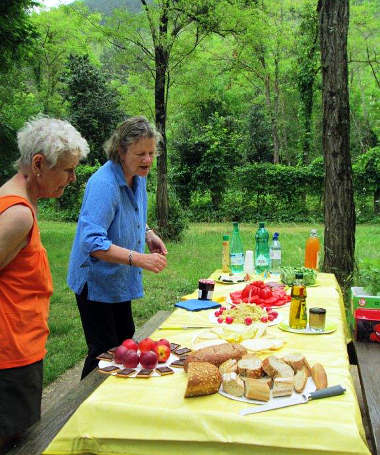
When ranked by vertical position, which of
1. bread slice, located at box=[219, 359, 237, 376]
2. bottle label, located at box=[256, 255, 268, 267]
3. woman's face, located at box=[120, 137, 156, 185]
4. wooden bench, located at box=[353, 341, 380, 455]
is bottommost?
wooden bench, located at box=[353, 341, 380, 455]

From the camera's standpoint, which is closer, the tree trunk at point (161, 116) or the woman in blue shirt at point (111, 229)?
the woman in blue shirt at point (111, 229)

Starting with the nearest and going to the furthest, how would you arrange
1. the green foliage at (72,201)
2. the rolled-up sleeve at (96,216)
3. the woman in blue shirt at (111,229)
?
the rolled-up sleeve at (96,216) < the woman in blue shirt at (111,229) < the green foliage at (72,201)

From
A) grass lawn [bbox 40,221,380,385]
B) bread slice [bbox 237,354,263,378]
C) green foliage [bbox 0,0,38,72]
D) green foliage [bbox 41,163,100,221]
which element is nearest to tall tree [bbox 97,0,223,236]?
grass lawn [bbox 40,221,380,385]

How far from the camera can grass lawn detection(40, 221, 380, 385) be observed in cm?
539

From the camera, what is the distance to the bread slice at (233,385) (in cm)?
183

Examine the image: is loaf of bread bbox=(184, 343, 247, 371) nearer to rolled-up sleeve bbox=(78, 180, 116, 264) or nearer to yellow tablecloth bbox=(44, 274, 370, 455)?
yellow tablecloth bbox=(44, 274, 370, 455)

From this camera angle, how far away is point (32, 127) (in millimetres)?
2219

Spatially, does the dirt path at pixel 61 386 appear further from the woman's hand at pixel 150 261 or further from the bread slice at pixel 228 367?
the bread slice at pixel 228 367

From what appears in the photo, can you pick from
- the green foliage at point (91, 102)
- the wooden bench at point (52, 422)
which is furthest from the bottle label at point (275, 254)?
the green foliage at point (91, 102)

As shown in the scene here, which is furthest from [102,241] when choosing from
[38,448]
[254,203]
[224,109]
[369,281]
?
[224,109]

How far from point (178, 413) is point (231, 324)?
1.04m

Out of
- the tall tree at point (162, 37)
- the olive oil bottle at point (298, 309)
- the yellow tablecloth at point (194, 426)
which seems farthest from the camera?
the tall tree at point (162, 37)

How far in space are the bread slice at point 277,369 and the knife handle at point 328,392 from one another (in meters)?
0.12

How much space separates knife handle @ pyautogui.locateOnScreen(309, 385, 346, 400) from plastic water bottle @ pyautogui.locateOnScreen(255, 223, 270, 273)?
2.36 meters
